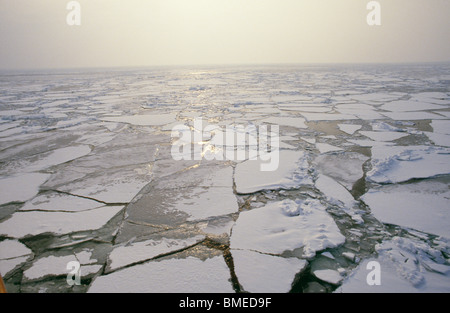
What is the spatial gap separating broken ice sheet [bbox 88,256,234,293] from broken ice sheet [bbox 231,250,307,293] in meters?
0.08

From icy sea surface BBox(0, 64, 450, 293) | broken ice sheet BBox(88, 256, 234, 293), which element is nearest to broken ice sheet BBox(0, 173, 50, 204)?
icy sea surface BBox(0, 64, 450, 293)

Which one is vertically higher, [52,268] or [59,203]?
[59,203]

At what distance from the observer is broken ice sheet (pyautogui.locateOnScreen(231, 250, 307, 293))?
1.11 meters

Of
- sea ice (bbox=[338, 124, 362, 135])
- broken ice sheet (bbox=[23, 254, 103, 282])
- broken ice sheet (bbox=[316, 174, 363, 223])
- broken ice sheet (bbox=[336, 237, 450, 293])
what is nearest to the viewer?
broken ice sheet (bbox=[336, 237, 450, 293])

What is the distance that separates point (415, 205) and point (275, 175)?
1.04m

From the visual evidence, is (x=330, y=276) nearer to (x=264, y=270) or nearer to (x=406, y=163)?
(x=264, y=270)

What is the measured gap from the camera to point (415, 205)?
5.57 feet

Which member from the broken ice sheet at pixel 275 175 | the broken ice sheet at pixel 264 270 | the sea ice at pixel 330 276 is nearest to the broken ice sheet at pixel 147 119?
the broken ice sheet at pixel 275 175

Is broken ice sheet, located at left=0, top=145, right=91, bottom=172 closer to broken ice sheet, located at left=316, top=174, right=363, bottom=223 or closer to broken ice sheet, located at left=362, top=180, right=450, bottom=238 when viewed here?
broken ice sheet, located at left=316, top=174, right=363, bottom=223

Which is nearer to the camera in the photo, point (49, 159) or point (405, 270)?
point (405, 270)

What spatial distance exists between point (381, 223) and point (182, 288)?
4.14 feet

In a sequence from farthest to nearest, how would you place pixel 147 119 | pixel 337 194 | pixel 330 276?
pixel 147 119 < pixel 337 194 < pixel 330 276

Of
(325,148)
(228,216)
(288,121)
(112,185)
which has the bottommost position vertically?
(228,216)

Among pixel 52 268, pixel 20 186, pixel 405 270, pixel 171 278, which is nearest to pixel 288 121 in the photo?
pixel 405 270
